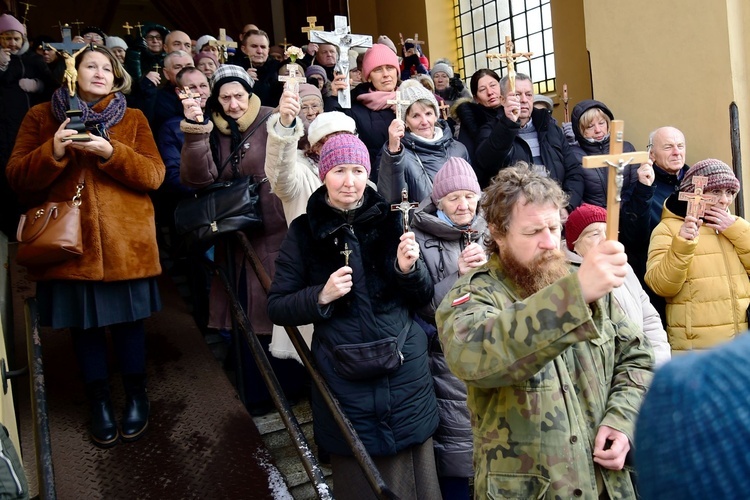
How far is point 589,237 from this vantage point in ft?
10.0

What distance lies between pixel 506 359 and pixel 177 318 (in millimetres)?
3375

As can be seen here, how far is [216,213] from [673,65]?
176 inches

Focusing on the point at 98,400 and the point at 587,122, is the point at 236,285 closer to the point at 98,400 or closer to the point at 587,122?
the point at 98,400

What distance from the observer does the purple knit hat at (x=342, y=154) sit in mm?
2826

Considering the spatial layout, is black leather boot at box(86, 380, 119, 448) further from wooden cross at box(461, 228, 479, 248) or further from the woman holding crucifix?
the woman holding crucifix

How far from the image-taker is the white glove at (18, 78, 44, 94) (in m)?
5.37

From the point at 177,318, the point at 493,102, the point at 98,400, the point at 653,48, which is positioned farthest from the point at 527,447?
the point at 653,48

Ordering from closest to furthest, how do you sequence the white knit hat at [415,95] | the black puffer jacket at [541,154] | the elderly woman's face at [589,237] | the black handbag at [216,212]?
the elderly woman's face at [589,237]
the black handbag at [216,212]
the white knit hat at [415,95]
the black puffer jacket at [541,154]

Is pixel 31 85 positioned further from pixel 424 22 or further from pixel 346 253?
pixel 424 22

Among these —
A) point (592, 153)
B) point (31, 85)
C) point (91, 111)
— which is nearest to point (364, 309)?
point (91, 111)

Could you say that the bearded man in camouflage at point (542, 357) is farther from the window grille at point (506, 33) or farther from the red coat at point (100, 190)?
the window grille at point (506, 33)

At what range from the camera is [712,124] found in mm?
5520

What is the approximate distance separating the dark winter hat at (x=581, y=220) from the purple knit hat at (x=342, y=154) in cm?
107

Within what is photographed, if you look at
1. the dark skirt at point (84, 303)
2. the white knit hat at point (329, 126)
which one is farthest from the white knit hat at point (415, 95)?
the dark skirt at point (84, 303)
